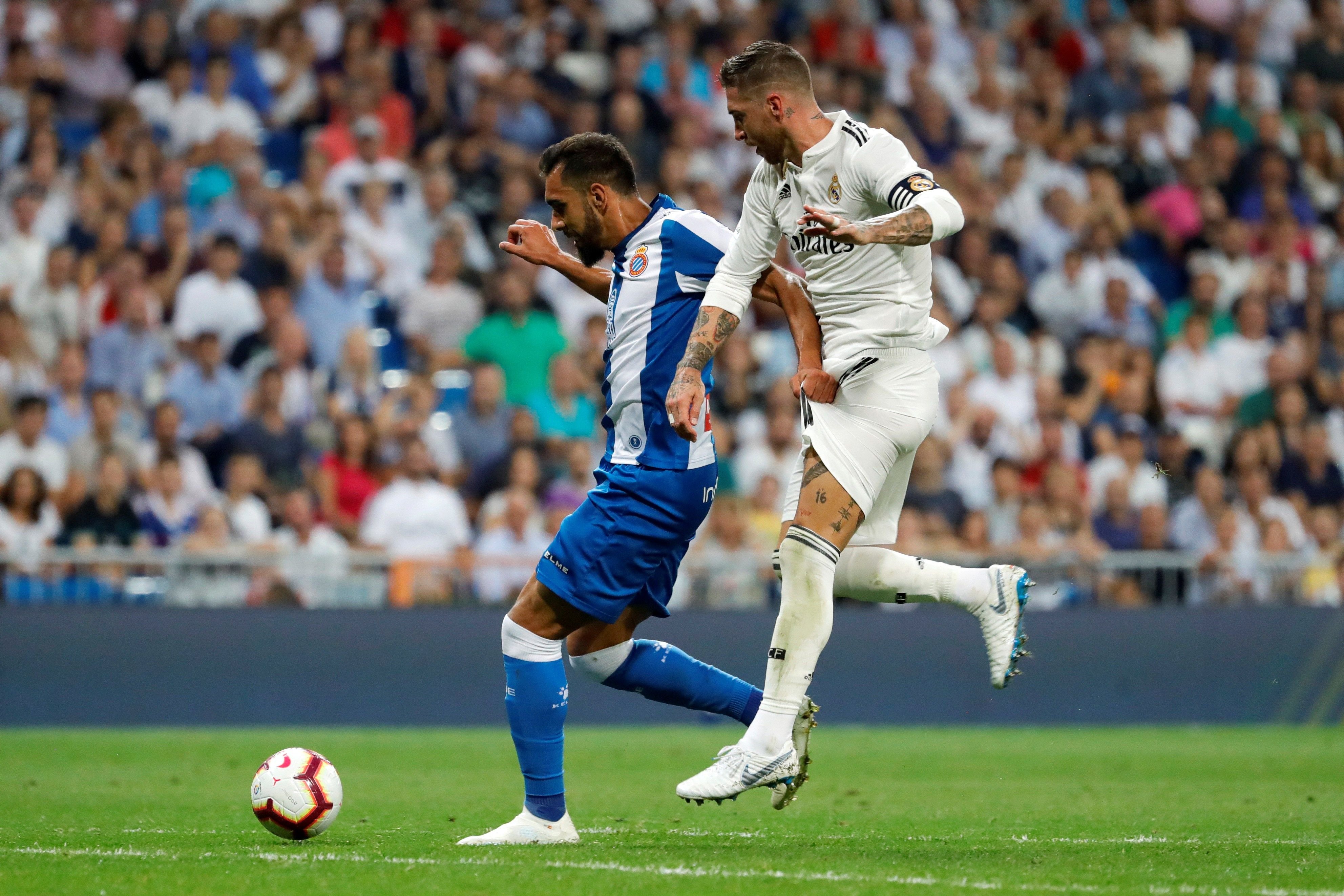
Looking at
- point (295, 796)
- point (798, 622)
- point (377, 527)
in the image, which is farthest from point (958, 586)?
point (377, 527)

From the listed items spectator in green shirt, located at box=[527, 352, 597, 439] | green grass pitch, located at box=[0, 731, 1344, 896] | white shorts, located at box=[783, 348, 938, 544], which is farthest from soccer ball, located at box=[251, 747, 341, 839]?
spectator in green shirt, located at box=[527, 352, 597, 439]

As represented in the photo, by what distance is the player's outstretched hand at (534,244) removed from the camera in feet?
23.9

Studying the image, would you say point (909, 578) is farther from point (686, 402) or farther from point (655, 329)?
point (655, 329)

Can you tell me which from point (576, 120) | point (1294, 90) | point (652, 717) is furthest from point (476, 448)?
point (1294, 90)

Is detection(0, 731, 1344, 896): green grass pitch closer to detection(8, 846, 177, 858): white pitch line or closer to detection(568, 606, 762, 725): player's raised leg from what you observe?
detection(8, 846, 177, 858): white pitch line

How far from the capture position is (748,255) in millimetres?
6797

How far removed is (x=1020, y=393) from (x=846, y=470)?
9.96 m

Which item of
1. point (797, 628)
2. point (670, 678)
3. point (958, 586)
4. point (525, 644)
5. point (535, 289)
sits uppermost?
point (535, 289)

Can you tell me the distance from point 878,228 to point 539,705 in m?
2.24

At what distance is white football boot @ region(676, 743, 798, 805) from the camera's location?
20.7 ft

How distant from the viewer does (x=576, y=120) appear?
56.4 ft

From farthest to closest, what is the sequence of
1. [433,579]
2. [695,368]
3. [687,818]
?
[433,579] < [687,818] < [695,368]

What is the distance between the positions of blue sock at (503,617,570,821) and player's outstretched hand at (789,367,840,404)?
1.40m

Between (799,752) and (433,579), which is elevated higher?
(433,579)
